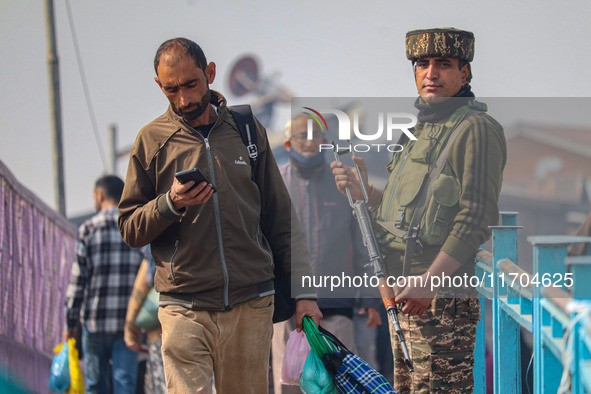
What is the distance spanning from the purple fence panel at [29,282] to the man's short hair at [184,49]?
2775 mm

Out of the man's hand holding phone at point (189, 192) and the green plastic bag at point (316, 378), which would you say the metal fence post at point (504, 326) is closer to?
the green plastic bag at point (316, 378)

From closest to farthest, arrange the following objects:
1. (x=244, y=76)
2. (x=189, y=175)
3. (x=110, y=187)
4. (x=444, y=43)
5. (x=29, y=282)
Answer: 1. (x=189, y=175)
2. (x=444, y=43)
3. (x=110, y=187)
4. (x=29, y=282)
5. (x=244, y=76)

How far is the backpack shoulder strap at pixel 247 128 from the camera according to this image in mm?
3686

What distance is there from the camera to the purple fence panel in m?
6.18

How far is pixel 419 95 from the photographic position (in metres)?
3.90

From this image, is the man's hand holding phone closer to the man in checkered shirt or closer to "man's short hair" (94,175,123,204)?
the man in checkered shirt

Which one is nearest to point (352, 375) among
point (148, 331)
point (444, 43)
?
point (444, 43)

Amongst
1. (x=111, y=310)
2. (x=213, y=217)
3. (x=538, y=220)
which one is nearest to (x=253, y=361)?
(x=213, y=217)

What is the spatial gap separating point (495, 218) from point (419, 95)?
2.23ft

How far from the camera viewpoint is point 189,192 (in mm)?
3273

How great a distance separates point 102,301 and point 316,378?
2801 mm

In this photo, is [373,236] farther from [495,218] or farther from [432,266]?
[495,218]

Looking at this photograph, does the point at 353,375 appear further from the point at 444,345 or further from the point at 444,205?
the point at 444,205

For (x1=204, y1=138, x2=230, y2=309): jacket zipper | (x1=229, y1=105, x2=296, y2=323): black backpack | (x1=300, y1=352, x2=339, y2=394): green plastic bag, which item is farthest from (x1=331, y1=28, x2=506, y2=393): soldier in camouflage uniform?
(x1=204, y1=138, x2=230, y2=309): jacket zipper
